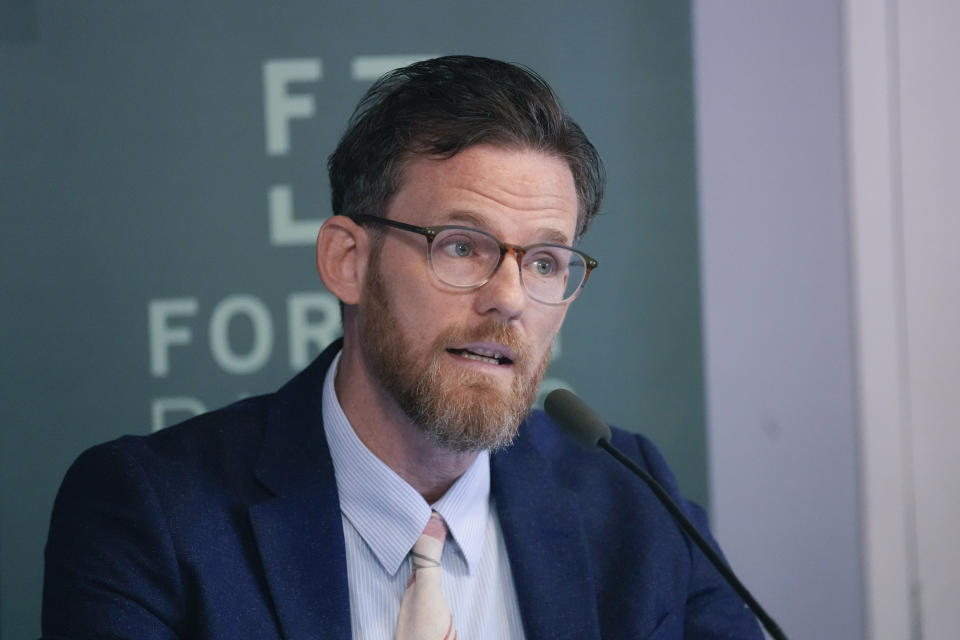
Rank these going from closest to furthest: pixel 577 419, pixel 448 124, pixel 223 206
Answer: pixel 577 419, pixel 448 124, pixel 223 206

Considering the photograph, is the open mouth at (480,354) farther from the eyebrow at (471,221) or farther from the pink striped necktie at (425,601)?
the pink striped necktie at (425,601)

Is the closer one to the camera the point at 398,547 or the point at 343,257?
the point at 398,547

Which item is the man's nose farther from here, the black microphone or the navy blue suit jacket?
the navy blue suit jacket

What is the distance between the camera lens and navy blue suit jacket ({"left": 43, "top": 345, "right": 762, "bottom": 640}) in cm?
156

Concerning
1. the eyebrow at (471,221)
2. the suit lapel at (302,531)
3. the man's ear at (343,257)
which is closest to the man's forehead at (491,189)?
the eyebrow at (471,221)

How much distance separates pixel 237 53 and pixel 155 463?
3.69 feet

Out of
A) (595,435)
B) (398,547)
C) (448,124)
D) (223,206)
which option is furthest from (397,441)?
(223,206)

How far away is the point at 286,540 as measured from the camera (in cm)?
163

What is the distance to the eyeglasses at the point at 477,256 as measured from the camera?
165 cm

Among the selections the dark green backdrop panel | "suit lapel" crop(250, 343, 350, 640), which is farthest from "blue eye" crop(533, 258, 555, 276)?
the dark green backdrop panel

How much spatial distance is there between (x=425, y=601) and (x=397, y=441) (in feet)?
0.93

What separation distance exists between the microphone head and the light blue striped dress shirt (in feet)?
1.08

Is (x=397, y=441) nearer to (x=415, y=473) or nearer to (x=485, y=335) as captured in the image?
(x=415, y=473)

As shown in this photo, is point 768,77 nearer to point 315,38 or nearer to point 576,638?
point 315,38
